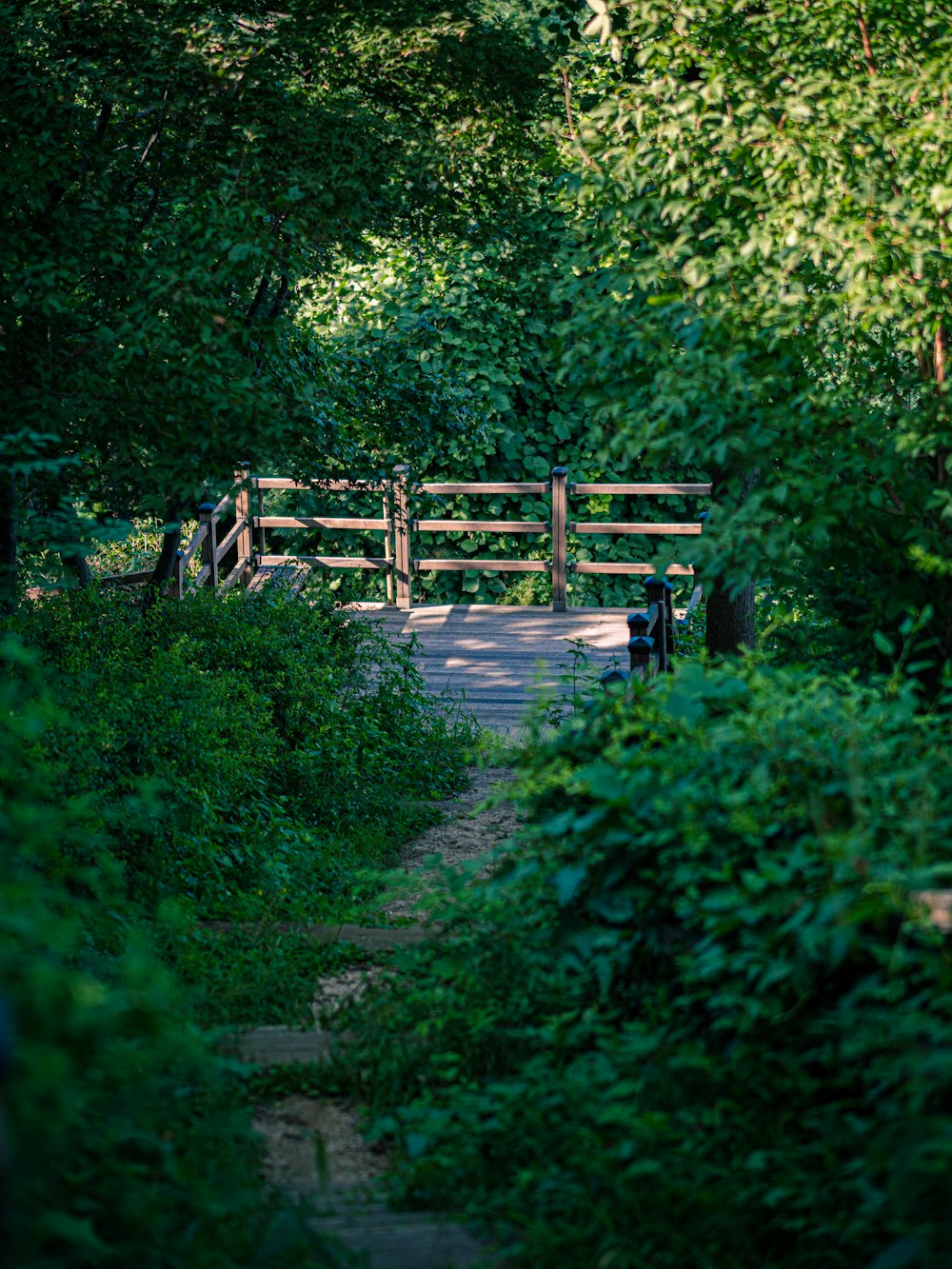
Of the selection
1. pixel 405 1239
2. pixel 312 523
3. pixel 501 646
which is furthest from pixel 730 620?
pixel 405 1239

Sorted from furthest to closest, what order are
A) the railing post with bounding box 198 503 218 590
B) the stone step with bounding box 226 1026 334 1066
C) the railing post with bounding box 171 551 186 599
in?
the railing post with bounding box 198 503 218 590 → the railing post with bounding box 171 551 186 599 → the stone step with bounding box 226 1026 334 1066

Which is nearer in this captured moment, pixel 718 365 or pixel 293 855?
pixel 718 365

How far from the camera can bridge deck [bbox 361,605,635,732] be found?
31.4 ft

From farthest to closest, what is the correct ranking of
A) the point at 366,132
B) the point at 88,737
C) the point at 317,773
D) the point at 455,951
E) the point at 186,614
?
the point at 186,614
the point at 317,773
the point at 366,132
the point at 88,737
the point at 455,951

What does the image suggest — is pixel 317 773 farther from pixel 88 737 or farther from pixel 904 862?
pixel 904 862

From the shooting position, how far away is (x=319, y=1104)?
11.4 feet

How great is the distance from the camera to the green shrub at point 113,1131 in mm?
2104

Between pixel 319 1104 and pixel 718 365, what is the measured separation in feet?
8.71

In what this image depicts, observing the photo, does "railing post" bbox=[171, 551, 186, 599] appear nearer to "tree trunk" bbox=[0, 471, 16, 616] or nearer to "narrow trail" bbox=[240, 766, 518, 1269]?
"tree trunk" bbox=[0, 471, 16, 616]

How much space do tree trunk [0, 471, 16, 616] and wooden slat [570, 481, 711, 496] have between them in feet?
23.3

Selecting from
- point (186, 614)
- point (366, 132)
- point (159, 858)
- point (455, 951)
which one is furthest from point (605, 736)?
point (186, 614)

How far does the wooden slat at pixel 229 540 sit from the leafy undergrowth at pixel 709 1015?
8056mm

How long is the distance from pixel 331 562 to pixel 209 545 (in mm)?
1668

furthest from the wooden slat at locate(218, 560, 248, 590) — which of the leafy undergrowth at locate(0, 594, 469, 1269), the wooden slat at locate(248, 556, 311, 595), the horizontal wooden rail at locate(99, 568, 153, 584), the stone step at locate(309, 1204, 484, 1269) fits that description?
the stone step at locate(309, 1204, 484, 1269)
